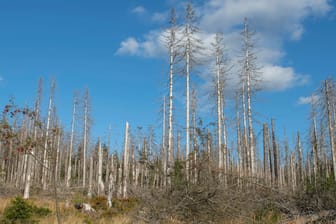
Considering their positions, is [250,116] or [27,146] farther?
[250,116]

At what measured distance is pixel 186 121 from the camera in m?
18.3

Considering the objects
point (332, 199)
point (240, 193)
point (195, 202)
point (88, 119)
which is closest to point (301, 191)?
point (332, 199)

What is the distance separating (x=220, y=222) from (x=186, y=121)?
990 cm

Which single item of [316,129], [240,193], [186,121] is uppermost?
[316,129]

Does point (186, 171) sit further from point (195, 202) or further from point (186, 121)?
point (186, 121)

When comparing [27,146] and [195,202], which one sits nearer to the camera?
[27,146]

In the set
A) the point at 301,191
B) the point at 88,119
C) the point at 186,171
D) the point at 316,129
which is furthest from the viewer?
the point at 88,119

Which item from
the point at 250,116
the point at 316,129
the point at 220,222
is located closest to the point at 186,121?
the point at 250,116

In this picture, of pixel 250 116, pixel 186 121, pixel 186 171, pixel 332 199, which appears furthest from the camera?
pixel 250 116

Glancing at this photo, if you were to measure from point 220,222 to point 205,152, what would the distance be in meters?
1.90

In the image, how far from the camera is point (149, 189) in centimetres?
896

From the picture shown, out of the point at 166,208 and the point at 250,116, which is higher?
the point at 250,116

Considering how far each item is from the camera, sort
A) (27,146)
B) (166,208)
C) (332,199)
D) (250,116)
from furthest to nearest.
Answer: (250,116)
(332,199)
(166,208)
(27,146)

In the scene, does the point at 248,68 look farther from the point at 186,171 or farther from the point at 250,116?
the point at 186,171
